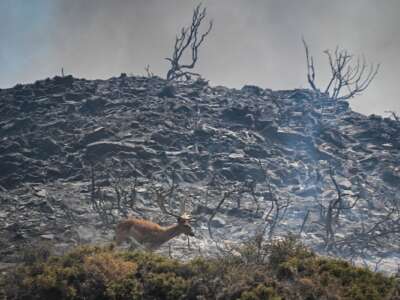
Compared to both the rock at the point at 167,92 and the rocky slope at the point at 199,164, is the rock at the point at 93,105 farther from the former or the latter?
the rock at the point at 167,92

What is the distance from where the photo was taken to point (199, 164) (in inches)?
1587

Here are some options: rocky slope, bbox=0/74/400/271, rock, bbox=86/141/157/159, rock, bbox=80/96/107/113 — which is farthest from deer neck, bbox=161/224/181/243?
rock, bbox=80/96/107/113

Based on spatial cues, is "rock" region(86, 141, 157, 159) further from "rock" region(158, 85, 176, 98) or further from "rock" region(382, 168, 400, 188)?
"rock" region(382, 168, 400, 188)

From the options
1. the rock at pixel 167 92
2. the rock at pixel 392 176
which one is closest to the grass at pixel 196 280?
the rock at pixel 392 176

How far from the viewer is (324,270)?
33.3 feet

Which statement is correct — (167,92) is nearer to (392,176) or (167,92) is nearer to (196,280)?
(392,176)

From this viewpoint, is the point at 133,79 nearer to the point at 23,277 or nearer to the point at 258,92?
the point at 258,92

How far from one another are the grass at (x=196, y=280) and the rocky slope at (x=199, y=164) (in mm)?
10942

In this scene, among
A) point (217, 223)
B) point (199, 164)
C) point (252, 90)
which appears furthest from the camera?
point (252, 90)

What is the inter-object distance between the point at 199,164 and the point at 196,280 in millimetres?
30335

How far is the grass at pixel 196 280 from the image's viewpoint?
9266mm

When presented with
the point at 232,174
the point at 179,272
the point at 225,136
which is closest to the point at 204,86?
the point at 225,136

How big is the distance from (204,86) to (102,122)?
57.1ft

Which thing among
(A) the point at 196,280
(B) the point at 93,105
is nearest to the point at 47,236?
(A) the point at 196,280
